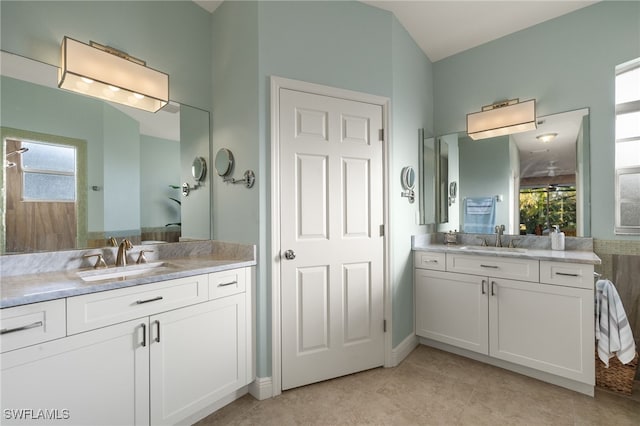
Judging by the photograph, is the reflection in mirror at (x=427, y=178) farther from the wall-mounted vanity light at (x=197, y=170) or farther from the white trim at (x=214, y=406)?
the white trim at (x=214, y=406)

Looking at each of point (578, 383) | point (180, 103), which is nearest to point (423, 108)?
point (180, 103)

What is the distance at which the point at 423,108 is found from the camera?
120 inches

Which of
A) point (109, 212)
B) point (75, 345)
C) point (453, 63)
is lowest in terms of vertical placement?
point (75, 345)

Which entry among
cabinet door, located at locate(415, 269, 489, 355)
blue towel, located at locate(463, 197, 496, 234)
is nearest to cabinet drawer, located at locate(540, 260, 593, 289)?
cabinet door, located at locate(415, 269, 489, 355)

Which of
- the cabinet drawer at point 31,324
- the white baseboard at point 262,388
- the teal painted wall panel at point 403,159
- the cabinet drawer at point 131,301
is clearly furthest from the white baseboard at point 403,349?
the cabinet drawer at point 31,324

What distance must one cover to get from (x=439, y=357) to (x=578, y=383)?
0.91m

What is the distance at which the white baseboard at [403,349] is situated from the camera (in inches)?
96.7

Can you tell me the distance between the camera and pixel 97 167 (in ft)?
6.08

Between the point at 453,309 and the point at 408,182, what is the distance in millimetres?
1132

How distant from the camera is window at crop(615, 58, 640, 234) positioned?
7.38 feet

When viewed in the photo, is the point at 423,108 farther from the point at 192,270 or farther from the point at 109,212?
the point at 109,212

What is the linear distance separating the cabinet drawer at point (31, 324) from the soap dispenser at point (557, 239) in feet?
10.5

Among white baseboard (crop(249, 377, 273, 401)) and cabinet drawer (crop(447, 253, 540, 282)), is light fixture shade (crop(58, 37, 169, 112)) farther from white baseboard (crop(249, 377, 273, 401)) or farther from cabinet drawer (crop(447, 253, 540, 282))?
cabinet drawer (crop(447, 253, 540, 282))

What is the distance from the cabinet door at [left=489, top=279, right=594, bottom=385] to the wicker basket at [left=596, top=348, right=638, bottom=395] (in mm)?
190
